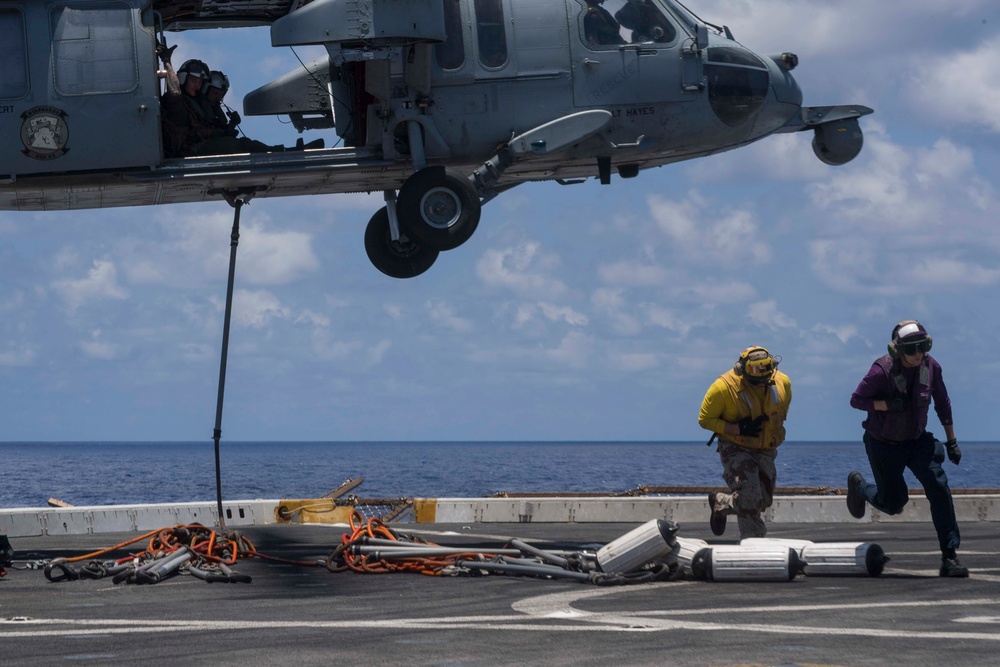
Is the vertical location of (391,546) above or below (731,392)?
below

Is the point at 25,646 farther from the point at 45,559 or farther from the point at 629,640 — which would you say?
the point at 45,559

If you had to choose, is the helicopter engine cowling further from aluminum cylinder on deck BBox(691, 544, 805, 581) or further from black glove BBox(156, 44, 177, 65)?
black glove BBox(156, 44, 177, 65)

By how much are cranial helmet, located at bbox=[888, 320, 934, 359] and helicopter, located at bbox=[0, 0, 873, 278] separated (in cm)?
403

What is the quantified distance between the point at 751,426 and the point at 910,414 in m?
1.42

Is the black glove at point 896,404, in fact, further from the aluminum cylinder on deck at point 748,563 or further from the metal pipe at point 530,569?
the metal pipe at point 530,569

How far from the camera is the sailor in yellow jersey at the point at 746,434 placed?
11.9m

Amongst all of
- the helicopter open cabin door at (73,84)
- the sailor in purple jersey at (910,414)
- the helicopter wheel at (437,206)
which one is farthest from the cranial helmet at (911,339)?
the helicopter open cabin door at (73,84)

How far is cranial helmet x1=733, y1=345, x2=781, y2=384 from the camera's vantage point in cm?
1178

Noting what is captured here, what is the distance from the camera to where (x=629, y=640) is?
748 centimetres

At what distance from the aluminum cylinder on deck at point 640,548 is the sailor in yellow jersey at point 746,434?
1574mm

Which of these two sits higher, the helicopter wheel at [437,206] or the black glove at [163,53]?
the black glove at [163,53]

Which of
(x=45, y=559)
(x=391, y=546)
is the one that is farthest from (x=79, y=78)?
(x=391, y=546)

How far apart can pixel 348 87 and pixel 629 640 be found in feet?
28.5

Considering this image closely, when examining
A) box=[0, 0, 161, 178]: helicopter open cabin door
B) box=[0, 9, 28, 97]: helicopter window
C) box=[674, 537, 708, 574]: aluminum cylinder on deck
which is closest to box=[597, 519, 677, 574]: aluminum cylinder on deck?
box=[674, 537, 708, 574]: aluminum cylinder on deck
